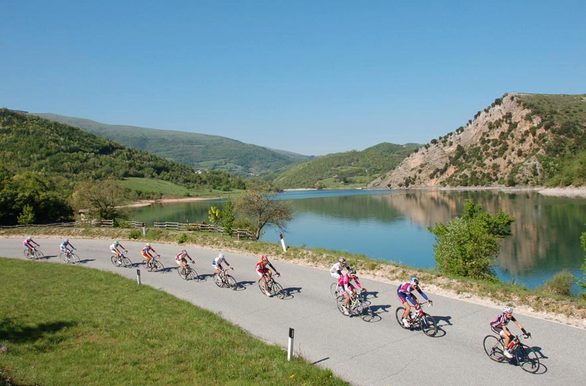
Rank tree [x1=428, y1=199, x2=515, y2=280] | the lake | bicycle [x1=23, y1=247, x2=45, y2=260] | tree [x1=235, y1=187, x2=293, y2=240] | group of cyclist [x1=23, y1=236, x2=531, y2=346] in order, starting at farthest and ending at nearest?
tree [x1=235, y1=187, x2=293, y2=240] < the lake < bicycle [x1=23, y1=247, x2=45, y2=260] < tree [x1=428, y1=199, x2=515, y2=280] < group of cyclist [x1=23, y1=236, x2=531, y2=346]

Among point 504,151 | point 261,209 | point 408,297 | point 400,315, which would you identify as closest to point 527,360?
point 408,297

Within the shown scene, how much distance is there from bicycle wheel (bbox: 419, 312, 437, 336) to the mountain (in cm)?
12915

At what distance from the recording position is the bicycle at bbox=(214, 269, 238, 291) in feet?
63.9

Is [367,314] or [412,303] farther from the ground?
[412,303]

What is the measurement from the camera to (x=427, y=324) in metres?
12.3

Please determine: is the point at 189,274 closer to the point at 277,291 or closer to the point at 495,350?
the point at 277,291

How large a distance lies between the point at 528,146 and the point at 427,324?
590 ft

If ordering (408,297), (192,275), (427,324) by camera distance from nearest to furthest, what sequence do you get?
1. (427,324)
2. (408,297)
3. (192,275)

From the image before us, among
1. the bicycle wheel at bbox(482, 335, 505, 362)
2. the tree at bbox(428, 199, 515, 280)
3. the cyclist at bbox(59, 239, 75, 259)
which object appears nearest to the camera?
the bicycle wheel at bbox(482, 335, 505, 362)

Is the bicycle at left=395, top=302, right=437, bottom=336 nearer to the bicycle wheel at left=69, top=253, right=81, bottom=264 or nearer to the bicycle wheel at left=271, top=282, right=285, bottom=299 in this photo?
the bicycle wheel at left=271, top=282, right=285, bottom=299

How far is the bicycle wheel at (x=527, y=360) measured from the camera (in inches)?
375

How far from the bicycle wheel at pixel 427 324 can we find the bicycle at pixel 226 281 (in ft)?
32.9

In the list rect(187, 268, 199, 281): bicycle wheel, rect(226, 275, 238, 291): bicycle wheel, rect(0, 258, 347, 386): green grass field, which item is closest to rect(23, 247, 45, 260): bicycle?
rect(0, 258, 347, 386): green grass field

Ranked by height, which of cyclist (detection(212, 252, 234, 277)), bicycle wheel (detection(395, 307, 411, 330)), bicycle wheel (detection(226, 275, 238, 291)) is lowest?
bicycle wheel (detection(226, 275, 238, 291))
